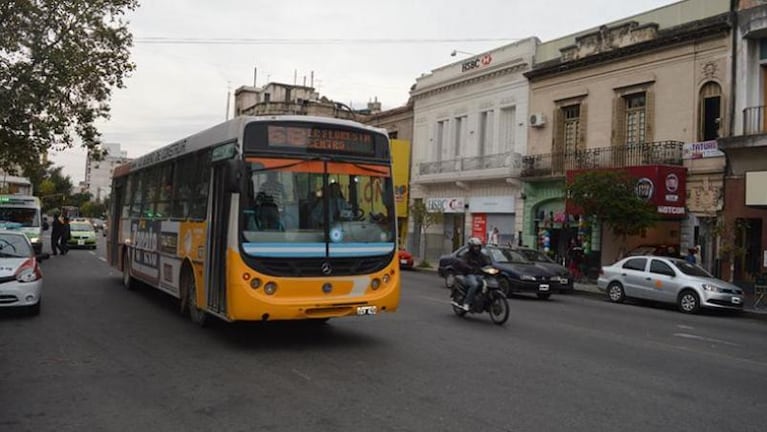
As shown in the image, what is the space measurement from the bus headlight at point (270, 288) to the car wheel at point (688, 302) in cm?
1270

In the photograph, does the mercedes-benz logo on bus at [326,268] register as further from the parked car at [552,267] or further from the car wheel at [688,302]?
the car wheel at [688,302]

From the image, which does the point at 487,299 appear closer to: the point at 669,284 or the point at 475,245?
the point at 475,245

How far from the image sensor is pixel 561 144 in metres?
29.8

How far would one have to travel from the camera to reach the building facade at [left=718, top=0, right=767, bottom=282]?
70.4 feet

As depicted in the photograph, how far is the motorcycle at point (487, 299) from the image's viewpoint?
12.4 m

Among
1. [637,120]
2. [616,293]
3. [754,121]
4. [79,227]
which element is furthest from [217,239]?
[79,227]

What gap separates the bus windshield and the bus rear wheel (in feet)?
8.04

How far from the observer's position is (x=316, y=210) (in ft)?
29.9

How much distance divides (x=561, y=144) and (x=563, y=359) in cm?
2214

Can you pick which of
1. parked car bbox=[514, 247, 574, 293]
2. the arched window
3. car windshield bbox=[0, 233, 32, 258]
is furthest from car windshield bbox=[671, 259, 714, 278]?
car windshield bbox=[0, 233, 32, 258]

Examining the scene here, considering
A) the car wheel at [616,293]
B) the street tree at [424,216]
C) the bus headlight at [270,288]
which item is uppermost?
the street tree at [424,216]

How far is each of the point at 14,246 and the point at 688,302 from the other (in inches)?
612

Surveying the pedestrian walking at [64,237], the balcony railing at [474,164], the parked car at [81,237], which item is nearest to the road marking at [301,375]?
the pedestrian walking at [64,237]

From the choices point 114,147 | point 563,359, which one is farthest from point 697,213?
point 114,147
